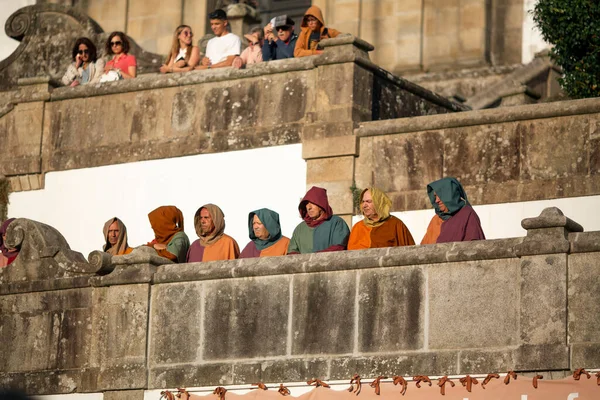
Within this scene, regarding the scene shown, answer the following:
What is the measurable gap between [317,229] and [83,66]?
670cm

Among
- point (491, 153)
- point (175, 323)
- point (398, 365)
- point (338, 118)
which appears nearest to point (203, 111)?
point (338, 118)

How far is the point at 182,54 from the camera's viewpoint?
20062 mm

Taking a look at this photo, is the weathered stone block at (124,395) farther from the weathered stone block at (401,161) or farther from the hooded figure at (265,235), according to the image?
the weathered stone block at (401,161)

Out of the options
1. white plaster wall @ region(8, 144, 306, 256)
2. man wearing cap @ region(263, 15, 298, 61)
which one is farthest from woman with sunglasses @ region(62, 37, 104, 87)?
man wearing cap @ region(263, 15, 298, 61)

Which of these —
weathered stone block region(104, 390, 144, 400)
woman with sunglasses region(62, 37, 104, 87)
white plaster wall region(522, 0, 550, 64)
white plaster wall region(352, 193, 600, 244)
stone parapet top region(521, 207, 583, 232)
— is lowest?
weathered stone block region(104, 390, 144, 400)

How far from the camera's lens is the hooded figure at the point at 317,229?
14914 mm

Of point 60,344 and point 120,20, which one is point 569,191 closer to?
point 60,344

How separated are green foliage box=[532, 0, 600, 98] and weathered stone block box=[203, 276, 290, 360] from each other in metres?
6.64

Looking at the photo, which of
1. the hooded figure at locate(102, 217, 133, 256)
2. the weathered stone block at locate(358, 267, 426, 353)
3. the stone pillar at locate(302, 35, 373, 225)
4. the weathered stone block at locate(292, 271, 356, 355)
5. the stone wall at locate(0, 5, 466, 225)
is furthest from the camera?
the stone wall at locate(0, 5, 466, 225)

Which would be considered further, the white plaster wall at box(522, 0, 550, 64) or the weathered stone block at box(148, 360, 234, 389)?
the white plaster wall at box(522, 0, 550, 64)

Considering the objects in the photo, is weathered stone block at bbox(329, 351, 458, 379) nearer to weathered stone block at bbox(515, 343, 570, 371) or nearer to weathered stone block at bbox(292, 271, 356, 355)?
weathered stone block at bbox(292, 271, 356, 355)

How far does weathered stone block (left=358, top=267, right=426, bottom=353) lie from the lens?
44.7 ft

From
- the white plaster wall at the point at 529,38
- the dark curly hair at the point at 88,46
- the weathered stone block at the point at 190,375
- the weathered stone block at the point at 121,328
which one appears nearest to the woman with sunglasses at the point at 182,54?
the dark curly hair at the point at 88,46

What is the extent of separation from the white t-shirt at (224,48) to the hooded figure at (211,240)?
4466 millimetres
